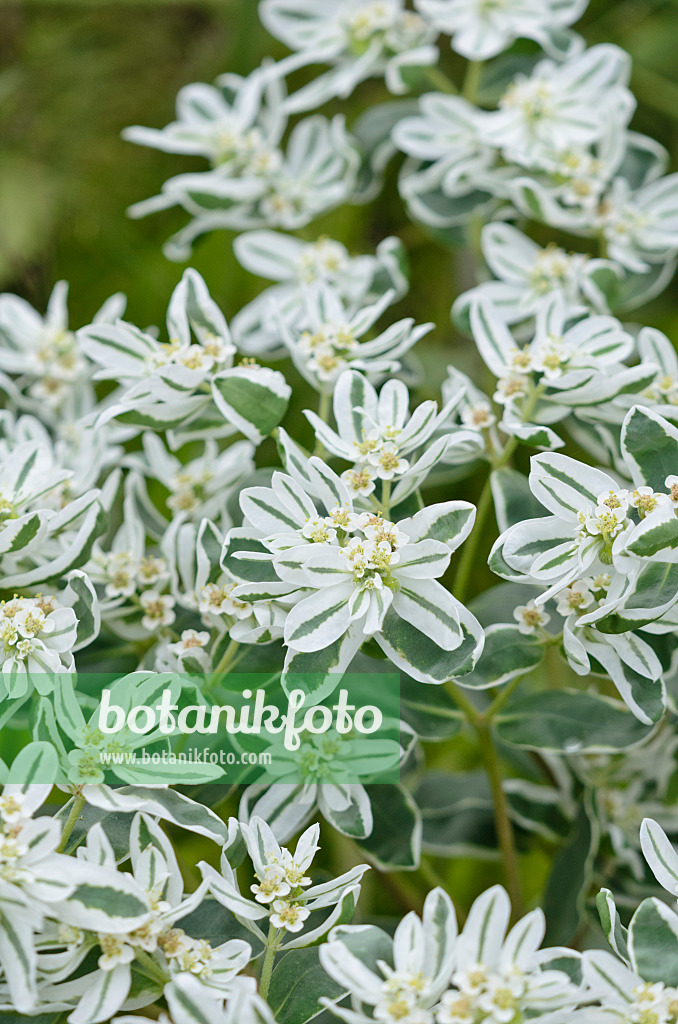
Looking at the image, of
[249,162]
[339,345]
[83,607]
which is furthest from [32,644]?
[249,162]

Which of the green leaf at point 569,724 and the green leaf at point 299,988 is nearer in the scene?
the green leaf at point 299,988

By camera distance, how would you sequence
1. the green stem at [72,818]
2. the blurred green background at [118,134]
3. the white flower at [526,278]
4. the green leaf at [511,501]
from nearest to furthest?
the green stem at [72,818]
the green leaf at [511,501]
the white flower at [526,278]
the blurred green background at [118,134]

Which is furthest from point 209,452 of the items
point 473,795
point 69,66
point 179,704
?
point 69,66

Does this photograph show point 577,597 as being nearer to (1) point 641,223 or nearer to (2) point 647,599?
(2) point 647,599

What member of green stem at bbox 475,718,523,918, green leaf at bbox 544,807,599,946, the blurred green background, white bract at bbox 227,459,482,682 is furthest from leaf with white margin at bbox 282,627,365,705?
the blurred green background

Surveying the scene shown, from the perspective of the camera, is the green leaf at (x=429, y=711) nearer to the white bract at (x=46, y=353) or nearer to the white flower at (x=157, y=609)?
the white flower at (x=157, y=609)

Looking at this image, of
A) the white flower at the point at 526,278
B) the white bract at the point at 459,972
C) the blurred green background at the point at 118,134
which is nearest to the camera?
the white bract at the point at 459,972

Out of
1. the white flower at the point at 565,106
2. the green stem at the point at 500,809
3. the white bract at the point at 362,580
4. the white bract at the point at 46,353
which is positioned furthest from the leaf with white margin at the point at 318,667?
the white flower at the point at 565,106
